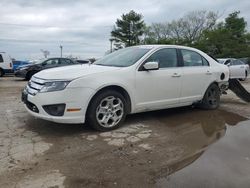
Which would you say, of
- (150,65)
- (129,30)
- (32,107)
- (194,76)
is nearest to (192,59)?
(194,76)

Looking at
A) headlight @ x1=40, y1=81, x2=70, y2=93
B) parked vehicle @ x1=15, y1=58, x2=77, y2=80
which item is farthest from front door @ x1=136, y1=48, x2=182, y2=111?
parked vehicle @ x1=15, y1=58, x2=77, y2=80

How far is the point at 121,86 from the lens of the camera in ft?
17.7

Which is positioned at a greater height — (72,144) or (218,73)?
(218,73)

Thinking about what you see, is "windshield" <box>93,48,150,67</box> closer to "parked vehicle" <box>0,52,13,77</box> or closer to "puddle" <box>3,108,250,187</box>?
"puddle" <box>3,108,250,187</box>

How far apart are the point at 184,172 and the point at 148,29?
52.6 meters

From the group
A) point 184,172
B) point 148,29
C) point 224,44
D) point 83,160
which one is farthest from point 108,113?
point 148,29

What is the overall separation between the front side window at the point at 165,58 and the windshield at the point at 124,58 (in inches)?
8.1

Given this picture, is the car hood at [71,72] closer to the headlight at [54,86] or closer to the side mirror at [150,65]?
the headlight at [54,86]

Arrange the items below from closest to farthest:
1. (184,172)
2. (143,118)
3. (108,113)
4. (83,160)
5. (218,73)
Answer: (184,172) → (83,160) → (108,113) → (143,118) → (218,73)

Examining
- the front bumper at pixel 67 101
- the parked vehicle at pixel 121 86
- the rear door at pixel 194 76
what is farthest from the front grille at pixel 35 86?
the rear door at pixel 194 76

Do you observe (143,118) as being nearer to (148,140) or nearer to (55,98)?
(148,140)

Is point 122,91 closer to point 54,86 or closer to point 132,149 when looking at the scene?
point 54,86

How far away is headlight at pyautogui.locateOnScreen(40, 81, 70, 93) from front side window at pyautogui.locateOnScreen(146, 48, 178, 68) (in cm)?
179

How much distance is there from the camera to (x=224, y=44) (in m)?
38.5
